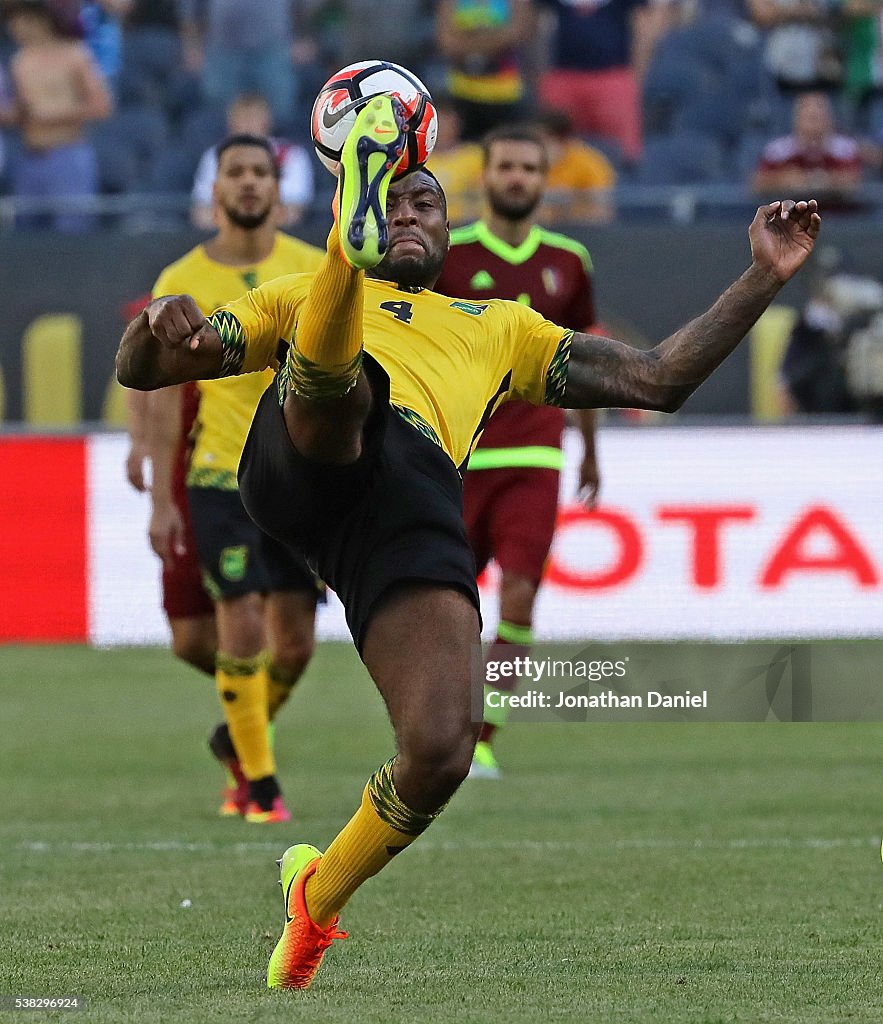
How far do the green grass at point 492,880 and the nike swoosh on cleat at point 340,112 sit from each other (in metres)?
2.06

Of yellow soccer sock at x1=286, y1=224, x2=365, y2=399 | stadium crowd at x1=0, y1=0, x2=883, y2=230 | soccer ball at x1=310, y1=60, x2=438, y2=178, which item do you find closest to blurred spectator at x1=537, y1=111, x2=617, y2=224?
stadium crowd at x1=0, y1=0, x2=883, y2=230

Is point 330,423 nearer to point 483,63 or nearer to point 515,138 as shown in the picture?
point 515,138

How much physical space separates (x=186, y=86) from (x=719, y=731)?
9.83m

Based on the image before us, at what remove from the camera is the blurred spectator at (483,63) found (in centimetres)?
1656

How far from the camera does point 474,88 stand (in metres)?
16.7

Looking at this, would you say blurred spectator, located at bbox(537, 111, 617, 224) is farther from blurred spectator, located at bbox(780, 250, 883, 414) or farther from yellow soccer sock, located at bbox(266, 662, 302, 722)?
yellow soccer sock, located at bbox(266, 662, 302, 722)

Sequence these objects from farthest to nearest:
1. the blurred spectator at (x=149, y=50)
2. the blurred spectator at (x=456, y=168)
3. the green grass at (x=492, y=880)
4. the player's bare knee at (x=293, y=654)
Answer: the blurred spectator at (x=149, y=50)
the blurred spectator at (x=456, y=168)
the player's bare knee at (x=293, y=654)
the green grass at (x=492, y=880)

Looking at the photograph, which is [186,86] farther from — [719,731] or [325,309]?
[325,309]

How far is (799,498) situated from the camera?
13.9 meters

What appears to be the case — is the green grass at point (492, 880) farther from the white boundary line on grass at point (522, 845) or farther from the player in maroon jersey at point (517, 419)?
the player in maroon jersey at point (517, 419)

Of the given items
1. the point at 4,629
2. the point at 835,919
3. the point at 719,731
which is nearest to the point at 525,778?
the point at 719,731

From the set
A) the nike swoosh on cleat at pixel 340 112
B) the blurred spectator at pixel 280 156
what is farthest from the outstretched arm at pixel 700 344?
the blurred spectator at pixel 280 156

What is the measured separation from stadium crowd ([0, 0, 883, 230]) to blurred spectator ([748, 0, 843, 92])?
0.06 ft

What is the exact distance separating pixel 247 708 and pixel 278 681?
639mm
